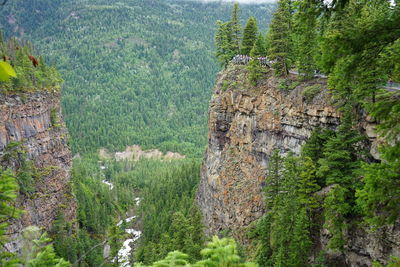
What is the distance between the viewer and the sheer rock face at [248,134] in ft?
102

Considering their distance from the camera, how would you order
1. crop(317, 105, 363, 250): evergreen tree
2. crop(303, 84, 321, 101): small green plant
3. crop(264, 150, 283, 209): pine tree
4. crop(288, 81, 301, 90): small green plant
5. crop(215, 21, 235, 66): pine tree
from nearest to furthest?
crop(317, 105, 363, 250): evergreen tree, crop(264, 150, 283, 209): pine tree, crop(303, 84, 321, 101): small green plant, crop(288, 81, 301, 90): small green plant, crop(215, 21, 235, 66): pine tree

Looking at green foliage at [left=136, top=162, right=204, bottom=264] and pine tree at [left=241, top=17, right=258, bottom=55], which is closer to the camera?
green foliage at [left=136, top=162, right=204, bottom=264]

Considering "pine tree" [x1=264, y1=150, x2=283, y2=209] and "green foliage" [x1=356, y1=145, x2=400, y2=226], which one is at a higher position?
"green foliage" [x1=356, y1=145, x2=400, y2=226]

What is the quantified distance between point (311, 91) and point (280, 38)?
8.66m

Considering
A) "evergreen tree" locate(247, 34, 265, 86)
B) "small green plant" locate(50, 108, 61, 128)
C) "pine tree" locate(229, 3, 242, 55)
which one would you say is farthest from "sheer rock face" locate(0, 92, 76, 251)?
"evergreen tree" locate(247, 34, 265, 86)

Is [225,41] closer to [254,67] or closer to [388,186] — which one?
[254,67]

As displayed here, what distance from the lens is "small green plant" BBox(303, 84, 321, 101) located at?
3056cm

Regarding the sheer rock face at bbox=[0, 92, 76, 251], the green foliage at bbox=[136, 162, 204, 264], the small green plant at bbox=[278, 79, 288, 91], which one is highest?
the small green plant at bbox=[278, 79, 288, 91]

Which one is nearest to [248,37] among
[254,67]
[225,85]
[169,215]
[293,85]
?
[225,85]

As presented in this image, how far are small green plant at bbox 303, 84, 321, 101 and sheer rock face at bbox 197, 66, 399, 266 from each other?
304 mm

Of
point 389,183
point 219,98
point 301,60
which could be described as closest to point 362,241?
point 389,183

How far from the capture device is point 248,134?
131ft

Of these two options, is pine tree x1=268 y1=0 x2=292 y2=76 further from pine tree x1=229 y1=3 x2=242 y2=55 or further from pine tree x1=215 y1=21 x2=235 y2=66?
pine tree x1=215 y1=21 x2=235 y2=66

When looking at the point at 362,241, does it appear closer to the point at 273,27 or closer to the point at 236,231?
the point at 236,231
